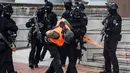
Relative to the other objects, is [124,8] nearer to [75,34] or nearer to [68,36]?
[75,34]

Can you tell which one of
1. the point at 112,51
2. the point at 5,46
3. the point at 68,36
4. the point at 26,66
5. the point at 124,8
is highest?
the point at 68,36

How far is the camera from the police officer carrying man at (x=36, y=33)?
1112 centimetres

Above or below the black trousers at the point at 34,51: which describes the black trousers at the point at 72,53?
above

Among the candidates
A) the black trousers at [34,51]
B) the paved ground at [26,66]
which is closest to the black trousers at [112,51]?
the paved ground at [26,66]

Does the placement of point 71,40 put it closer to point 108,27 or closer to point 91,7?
point 108,27

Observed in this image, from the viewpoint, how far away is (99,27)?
56.9 feet

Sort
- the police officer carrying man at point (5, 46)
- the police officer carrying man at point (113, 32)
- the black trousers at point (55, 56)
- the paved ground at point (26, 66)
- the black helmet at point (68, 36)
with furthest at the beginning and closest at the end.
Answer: the paved ground at point (26, 66)
the police officer carrying man at point (113, 32)
the black trousers at point (55, 56)
the black helmet at point (68, 36)
the police officer carrying man at point (5, 46)

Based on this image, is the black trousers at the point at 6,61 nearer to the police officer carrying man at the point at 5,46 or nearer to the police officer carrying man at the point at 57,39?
the police officer carrying man at the point at 5,46

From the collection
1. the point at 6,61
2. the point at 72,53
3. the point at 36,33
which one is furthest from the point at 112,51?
the point at 6,61

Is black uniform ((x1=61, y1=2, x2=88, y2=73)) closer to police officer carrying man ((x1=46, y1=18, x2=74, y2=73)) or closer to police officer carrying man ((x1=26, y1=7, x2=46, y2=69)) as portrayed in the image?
police officer carrying man ((x1=46, y1=18, x2=74, y2=73))

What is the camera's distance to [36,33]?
11422 millimetres

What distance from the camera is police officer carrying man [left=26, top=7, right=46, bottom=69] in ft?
36.5

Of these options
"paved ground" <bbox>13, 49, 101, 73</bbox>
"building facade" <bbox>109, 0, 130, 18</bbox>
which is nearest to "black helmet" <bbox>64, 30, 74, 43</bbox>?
"paved ground" <bbox>13, 49, 101, 73</bbox>

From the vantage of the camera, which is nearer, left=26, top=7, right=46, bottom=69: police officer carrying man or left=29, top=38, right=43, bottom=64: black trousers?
left=26, top=7, right=46, bottom=69: police officer carrying man
